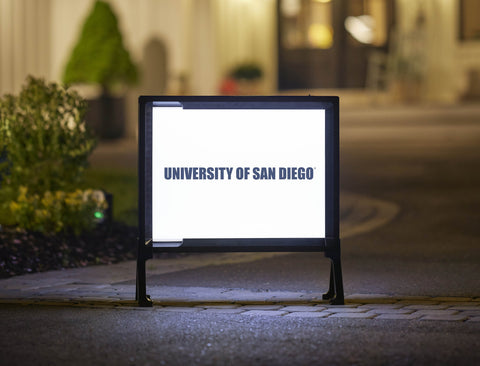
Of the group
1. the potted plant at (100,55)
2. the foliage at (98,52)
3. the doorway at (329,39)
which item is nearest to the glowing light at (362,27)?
the doorway at (329,39)

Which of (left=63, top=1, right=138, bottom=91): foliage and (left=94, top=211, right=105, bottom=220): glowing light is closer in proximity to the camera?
(left=94, top=211, right=105, bottom=220): glowing light

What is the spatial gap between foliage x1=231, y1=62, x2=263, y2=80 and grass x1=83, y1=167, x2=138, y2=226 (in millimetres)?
12016

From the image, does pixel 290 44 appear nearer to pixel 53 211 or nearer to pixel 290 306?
pixel 53 211

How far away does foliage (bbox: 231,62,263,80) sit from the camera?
26781mm

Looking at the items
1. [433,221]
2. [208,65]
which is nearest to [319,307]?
[433,221]

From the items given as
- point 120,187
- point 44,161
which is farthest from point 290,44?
point 44,161

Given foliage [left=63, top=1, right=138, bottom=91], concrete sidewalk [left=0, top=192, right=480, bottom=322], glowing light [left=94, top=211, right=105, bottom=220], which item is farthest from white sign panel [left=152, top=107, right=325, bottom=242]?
foliage [left=63, top=1, right=138, bottom=91]

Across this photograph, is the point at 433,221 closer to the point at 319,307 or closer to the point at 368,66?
the point at 319,307

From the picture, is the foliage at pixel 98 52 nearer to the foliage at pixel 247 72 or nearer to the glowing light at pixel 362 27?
the foliage at pixel 247 72

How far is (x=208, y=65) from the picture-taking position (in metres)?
26.5

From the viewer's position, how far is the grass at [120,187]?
11.1 metres

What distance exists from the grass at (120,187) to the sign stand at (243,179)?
313cm

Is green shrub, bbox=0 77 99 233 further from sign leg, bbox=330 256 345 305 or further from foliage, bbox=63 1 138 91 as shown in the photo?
foliage, bbox=63 1 138 91

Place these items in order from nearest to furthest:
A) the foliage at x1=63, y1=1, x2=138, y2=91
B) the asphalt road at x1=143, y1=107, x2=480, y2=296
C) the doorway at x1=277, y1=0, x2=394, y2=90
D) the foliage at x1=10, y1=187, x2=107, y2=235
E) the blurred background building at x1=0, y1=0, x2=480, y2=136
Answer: the asphalt road at x1=143, y1=107, x2=480, y2=296
the foliage at x1=10, y1=187, x2=107, y2=235
the foliage at x1=63, y1=1, x2=138, y2=91
the blurred background building at x1=0, y1=0, x2=480, y2=136
the doorway at x1=277, y1=0, x2=394, y2=90
